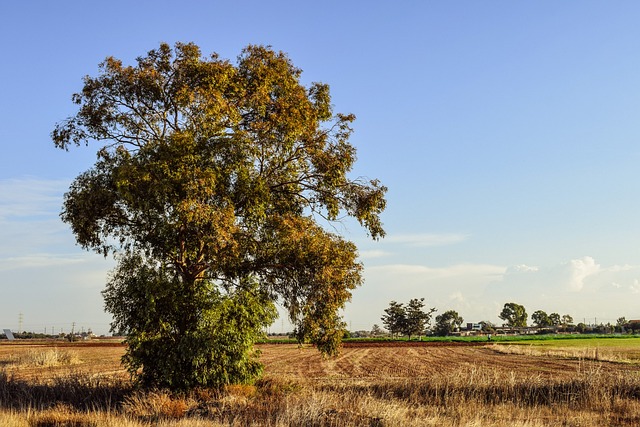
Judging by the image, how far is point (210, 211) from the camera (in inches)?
781

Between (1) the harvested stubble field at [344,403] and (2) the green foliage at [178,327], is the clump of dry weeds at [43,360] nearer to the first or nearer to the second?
(1) the harvested stubble field at [344,403]

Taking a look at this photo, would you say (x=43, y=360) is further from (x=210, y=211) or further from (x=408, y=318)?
(x=408, y=318)

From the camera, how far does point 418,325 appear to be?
134 m

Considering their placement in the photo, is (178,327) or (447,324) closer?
(178,327)

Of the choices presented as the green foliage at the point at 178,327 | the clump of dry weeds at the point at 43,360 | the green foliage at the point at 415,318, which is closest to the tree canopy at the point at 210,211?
the green foliage at the point at 178,327

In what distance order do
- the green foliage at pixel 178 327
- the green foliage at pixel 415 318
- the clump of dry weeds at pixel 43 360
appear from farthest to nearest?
the green foliage at pixel 415 318
the clump of dry weeds at pixel 43 360
the green foliage at pixel 178 327

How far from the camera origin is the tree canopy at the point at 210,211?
2034 cm

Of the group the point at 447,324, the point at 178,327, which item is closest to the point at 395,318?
the point at 447,324

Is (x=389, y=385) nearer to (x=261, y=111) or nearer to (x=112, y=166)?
(x=261, y=111)

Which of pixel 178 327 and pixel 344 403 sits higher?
pixel 178 327

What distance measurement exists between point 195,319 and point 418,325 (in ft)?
386

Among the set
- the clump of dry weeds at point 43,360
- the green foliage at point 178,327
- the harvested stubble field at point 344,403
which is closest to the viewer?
the harvested stubble field at point 344,403

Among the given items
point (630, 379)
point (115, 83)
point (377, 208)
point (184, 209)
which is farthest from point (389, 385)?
point (115, 83)

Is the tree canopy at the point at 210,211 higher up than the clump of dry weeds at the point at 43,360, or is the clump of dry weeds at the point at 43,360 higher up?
the tree canopy at the point at 210,211
